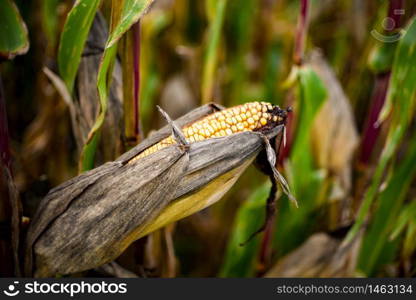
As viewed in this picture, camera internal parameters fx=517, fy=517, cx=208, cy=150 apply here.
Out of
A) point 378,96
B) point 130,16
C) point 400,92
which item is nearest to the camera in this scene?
point 130,16

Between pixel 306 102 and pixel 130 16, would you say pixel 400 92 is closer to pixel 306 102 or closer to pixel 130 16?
pixel 306 102

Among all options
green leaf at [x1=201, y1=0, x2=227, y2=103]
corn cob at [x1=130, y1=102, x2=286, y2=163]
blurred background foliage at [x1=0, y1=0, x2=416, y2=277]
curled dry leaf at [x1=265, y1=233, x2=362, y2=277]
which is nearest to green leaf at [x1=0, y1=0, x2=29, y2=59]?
blurred background foliage at [x1=0, y1=0, x2=416, y2=277]

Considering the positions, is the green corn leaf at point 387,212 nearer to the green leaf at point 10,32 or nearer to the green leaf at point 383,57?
the green leaf at point 383,57

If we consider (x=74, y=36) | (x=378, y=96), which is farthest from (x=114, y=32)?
(x=378, y=96)

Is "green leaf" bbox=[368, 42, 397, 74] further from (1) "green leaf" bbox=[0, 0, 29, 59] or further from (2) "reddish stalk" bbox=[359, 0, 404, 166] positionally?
(1) "green leaf" bbox=[0, 0, 29, 59]

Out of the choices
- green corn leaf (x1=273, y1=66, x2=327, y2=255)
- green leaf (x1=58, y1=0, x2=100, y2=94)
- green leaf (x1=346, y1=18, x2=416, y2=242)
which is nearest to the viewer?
green leaf (x1=58, y1=0, x2=100, y2=94)

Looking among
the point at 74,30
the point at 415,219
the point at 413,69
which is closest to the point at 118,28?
the point at 74,30

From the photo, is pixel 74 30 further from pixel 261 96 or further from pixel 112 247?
pixel 261 96
